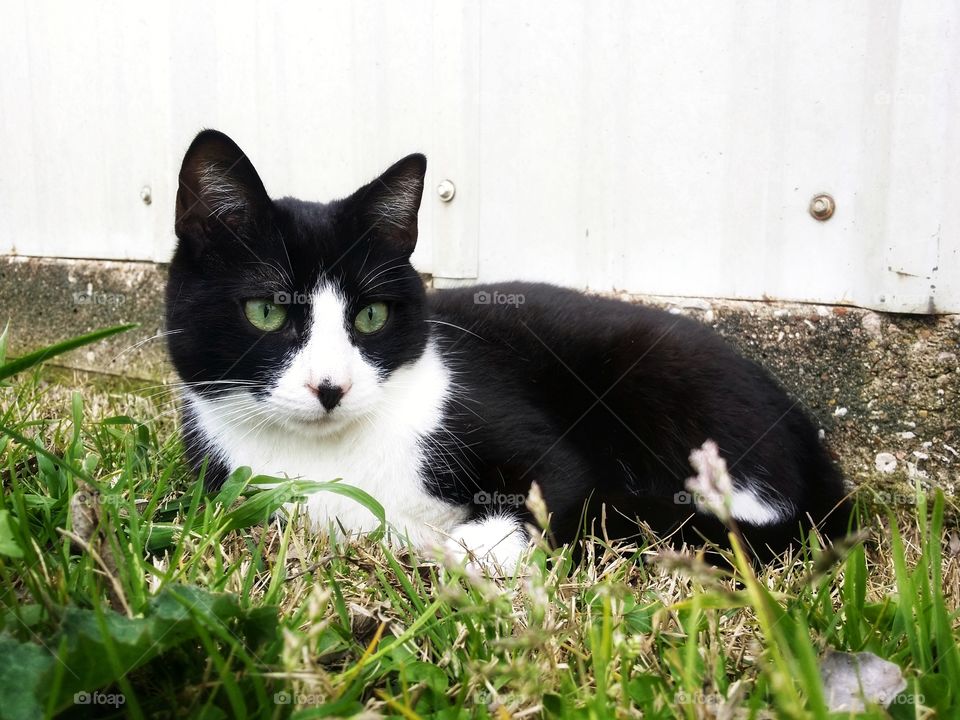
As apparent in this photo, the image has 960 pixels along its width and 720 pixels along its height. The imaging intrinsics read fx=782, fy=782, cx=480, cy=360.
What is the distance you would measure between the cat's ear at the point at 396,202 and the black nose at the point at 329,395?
1.26ft

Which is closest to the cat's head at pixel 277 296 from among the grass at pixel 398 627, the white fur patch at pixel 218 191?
the white fur patch at pixel 218 191

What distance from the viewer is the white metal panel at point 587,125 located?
6.23ft

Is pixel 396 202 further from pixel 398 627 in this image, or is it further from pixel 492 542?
pixel 398 627

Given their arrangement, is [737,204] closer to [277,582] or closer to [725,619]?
[725,619]

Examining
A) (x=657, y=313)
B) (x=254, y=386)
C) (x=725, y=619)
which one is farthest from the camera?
(x=657, y=313)

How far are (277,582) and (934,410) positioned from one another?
1.66 metres

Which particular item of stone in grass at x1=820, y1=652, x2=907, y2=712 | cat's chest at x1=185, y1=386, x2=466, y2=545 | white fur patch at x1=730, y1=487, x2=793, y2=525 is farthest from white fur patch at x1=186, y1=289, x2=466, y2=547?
stone in grass at x1=820, y1=652, x2=907, y2=712

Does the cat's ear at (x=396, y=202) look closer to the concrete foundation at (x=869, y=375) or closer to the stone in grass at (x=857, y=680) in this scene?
the concrete foundation at (x=869, y=375)

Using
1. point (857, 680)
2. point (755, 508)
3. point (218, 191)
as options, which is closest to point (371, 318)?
point (218, 191)

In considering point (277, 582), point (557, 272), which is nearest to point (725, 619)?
point (277, 582)

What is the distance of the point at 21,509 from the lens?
1.12 metres

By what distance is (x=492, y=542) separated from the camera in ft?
4.96

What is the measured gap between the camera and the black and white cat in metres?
1.54

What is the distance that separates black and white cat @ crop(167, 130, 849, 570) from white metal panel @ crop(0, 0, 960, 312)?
409 mm
